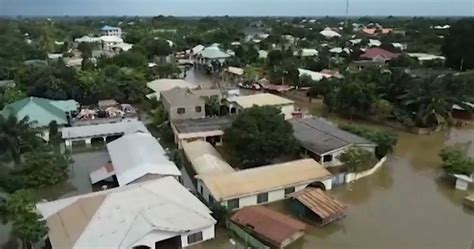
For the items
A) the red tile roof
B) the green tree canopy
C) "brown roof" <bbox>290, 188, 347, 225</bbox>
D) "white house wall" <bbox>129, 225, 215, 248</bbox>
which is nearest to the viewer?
"white house wall" <bbox>129, 225, 215, 248</bbox>

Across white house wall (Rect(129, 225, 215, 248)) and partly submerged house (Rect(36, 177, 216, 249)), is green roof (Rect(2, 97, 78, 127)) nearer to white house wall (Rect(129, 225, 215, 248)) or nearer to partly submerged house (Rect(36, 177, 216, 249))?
partly submerged house (Rect(36, 177, 216, 249))

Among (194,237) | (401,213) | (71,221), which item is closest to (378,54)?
(401,213)

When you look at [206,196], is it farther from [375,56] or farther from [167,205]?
[375,56]

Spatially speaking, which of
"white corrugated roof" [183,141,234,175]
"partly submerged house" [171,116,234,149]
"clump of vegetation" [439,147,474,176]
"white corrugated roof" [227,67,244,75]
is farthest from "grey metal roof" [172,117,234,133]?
"white corrugated roof" [227,67,244,75]

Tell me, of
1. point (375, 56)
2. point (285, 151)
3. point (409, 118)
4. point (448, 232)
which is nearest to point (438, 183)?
point (448, 232)

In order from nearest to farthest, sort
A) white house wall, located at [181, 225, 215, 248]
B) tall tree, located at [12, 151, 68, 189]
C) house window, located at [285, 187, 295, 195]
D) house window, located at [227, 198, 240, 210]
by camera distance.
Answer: white house wall, located at [181, 225, 215, 248] < house window, located at [227, 198, 240, 210] < house window, located at [285, 187, 295, 195] < tall tree, located at [12, 151, 68, 189]

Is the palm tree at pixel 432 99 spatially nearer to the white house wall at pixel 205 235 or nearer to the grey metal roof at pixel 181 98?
the grey metal roof at pixel 181 98

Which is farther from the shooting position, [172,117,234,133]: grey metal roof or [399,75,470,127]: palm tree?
[399,75,470,127]: palm tree
